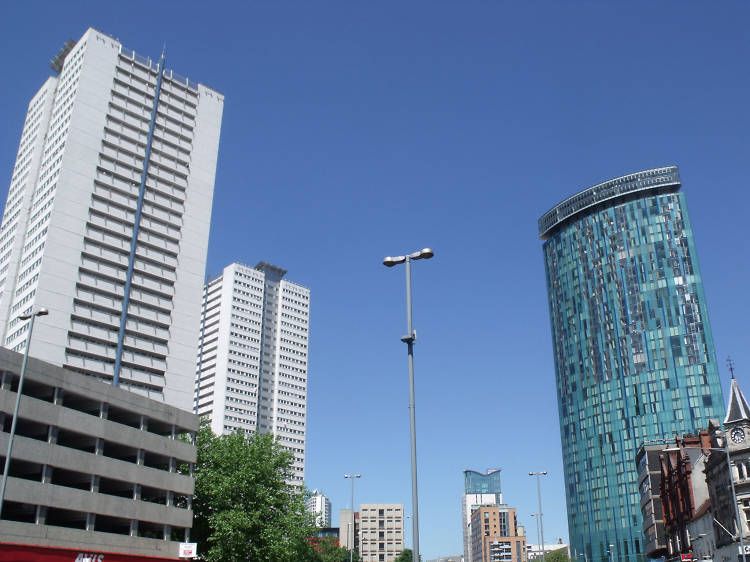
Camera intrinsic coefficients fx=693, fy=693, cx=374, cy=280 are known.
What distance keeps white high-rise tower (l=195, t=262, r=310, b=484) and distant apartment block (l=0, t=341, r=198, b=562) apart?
11800 centimetres

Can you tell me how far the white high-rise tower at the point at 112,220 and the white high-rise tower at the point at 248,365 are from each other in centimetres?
7329

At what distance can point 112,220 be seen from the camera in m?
97.9

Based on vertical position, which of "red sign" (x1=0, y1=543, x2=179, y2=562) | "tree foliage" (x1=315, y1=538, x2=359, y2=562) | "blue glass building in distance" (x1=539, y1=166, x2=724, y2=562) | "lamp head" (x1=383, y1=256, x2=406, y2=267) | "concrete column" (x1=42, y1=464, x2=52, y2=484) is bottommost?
"tree foliage" (x1=315, y1=538, x2=359, y2=562)

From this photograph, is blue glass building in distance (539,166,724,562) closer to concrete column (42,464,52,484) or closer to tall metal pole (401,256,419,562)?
concrete column (42,464,52,484)

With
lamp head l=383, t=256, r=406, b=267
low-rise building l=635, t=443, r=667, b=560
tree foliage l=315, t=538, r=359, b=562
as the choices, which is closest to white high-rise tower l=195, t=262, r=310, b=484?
tree foliage l=315, t=538, r=359, b=562

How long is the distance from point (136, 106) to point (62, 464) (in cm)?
7421

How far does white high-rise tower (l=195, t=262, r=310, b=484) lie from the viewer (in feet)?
577

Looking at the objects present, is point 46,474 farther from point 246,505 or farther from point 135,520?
point 246,505

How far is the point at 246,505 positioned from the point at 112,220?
188ft

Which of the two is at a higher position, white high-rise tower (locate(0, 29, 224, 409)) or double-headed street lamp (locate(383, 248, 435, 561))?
white high-rise tower (locate(0, 29, 224, 409))

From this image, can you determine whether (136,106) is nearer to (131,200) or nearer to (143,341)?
(131,200)

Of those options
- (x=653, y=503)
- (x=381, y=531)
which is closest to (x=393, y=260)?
(x=653, y=503)

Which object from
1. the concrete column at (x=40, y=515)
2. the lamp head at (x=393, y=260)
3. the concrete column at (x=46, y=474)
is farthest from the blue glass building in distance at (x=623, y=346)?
the lamp head at (x=393, y=260)

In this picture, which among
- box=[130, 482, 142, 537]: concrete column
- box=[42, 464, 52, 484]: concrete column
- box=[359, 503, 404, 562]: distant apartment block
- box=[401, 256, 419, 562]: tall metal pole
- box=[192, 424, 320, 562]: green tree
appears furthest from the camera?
box=[359, 503, 404, 562]: distant apartment block
